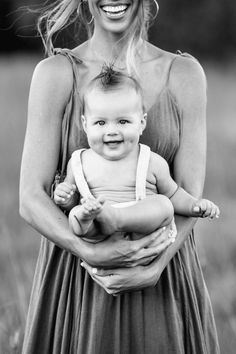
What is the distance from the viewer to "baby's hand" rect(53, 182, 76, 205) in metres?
3.60

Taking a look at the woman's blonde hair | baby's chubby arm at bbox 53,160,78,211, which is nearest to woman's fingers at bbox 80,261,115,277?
baby's chubby arm at bbox 53,160,78,211

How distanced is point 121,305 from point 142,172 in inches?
22.0

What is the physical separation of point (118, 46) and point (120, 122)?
479 millimetres

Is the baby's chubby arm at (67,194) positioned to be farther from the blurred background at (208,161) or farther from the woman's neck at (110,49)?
the blurred background at (208,161)

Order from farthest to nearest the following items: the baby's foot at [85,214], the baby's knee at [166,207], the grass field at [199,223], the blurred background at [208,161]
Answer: the blurred background at [208,161], the grass field at [199,223], the baby's knee at [166,207], the baby's foot at [85,214]

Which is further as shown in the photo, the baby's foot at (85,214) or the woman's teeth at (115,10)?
the woman's teeth at (115,10)

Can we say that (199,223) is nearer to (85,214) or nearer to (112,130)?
(112,130)

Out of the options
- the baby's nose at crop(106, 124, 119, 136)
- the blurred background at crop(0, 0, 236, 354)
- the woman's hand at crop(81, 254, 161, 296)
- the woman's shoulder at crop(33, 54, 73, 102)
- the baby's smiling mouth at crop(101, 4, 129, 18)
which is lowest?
the blurred background at crop(0, 0, 236, 354)

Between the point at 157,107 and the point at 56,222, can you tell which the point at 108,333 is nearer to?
the point at 56,222

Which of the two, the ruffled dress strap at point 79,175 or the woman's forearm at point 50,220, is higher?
the ruffled dress strap at point 79,175

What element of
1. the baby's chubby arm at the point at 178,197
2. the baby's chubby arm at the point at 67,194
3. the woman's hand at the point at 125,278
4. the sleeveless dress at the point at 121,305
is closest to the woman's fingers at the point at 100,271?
the woman's hand at the point at 125,278

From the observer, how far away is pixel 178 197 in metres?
3.79

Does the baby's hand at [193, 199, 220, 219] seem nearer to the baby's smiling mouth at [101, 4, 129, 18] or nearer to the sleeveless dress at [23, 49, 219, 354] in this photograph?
the sleeveless dress at [23, 49, 219, 354]

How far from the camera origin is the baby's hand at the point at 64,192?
360 cm
